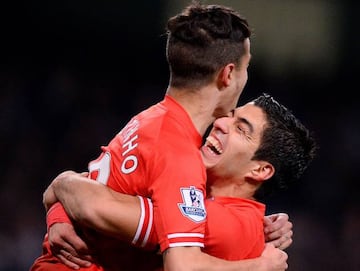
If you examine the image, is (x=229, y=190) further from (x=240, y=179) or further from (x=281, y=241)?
(x=281, y=241)

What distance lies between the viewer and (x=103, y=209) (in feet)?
10.6

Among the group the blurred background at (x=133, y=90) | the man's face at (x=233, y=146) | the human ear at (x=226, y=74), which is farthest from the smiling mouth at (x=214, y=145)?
the blurred background at (x=133, y=90)

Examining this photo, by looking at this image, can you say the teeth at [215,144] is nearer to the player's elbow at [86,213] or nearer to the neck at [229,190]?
the neck at [229,190]

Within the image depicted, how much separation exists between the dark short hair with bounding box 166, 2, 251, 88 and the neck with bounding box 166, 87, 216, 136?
0.03 m

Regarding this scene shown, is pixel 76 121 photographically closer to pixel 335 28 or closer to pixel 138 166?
pixel 335 28

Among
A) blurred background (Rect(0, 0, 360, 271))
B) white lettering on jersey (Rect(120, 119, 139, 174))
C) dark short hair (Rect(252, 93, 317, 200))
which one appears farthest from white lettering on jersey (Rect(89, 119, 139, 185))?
blurred background (Rect(0, 0, 360, 271))

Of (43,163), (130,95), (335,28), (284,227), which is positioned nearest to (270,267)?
(284,227)

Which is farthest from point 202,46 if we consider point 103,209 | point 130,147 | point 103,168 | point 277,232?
point 277,232

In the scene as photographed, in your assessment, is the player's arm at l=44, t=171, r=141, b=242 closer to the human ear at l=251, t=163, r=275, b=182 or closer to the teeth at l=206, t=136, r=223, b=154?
the teeth at l=206, t=136, r=223, b=154

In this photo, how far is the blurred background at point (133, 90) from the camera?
784cm

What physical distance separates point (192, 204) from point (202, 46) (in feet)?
2.26

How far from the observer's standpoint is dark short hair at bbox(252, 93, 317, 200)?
12.0 ft

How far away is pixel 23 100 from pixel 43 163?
725 mm

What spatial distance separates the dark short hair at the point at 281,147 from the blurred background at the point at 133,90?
362 centimetres
